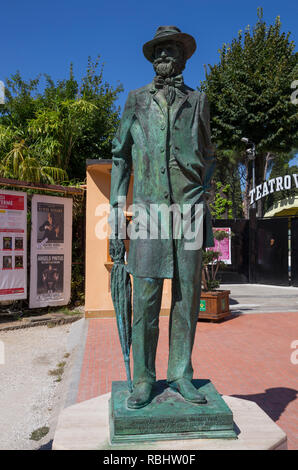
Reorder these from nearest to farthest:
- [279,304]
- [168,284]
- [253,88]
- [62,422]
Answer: [62,422]
[168,284]
[279,304]
[253,88]

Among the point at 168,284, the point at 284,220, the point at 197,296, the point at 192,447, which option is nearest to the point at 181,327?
the point at 197,296

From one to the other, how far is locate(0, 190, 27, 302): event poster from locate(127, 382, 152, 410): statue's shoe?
21.8ft

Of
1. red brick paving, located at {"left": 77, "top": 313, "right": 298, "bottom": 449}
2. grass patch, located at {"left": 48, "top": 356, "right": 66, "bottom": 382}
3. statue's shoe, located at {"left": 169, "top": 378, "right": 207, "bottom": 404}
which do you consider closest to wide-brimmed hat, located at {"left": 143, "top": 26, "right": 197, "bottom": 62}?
statue's shoe, located at {"left": 169, "top": 378, "right": 207, "bottom": 404}

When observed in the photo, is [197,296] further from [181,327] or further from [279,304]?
[279,304]

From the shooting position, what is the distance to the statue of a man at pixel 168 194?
258 cm

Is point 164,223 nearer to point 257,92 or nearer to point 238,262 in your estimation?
point 238,262

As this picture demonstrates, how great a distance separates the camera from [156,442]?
230cm

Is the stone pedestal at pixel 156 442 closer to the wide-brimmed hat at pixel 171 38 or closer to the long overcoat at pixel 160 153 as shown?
the long overcoat at pixel 160 153

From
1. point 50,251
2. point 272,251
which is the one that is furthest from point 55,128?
point 272,251

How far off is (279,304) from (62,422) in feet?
30.8

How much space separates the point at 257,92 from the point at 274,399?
16.5 metres

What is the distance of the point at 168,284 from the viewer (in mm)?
8617

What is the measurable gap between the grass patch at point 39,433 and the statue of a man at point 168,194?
1789 mm

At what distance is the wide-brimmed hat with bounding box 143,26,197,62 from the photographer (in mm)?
2627
